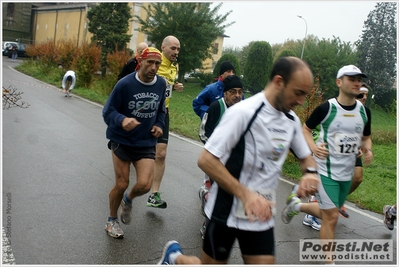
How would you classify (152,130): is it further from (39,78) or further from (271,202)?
(39,78)

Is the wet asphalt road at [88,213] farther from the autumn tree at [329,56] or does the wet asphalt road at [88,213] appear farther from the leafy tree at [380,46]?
the leafy tree at [380,46]

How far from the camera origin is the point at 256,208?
9.27ft

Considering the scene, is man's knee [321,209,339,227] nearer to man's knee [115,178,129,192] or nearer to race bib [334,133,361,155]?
race bib [334,133,361,155]

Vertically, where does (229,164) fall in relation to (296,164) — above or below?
above

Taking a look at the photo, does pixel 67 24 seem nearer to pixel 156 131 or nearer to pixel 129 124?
pixel 156 131

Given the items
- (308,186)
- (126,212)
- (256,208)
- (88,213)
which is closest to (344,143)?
(308,186)

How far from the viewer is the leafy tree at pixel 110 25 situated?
40.7 metres

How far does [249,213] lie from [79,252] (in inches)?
97.8

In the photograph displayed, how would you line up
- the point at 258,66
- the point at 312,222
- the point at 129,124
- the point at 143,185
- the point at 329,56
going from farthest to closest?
the point at 329,56 < the point at 258,66 < the point at 312,222 < the point at 143,185 < the point at 129,124

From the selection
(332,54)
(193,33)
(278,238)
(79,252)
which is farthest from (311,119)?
(332,54)

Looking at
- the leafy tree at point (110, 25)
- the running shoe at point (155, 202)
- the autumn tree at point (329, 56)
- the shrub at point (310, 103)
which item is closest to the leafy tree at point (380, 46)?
the autumn tree at point (329, 56)

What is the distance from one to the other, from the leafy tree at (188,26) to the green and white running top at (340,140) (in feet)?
109

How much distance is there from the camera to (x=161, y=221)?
19.3 feet

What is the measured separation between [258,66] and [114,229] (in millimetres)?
36788
